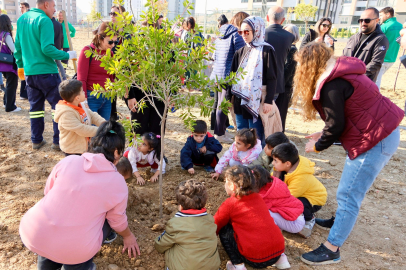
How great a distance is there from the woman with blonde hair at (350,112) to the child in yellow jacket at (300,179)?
0.58 metres

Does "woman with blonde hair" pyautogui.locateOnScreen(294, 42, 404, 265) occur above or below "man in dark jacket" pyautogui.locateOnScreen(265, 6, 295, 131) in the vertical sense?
below

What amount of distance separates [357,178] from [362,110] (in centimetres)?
54

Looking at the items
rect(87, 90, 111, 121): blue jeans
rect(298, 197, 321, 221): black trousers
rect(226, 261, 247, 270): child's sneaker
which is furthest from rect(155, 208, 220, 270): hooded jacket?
rect(87, 90, 111, 121): blue jeans

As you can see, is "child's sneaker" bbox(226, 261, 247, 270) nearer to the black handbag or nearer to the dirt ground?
the dirt ground

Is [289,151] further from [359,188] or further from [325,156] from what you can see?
[325,156]

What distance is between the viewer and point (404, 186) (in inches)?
160

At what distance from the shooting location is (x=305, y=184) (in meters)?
2.94

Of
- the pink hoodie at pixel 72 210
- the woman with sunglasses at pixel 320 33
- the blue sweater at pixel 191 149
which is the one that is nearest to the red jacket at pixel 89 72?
the blue sweater at pixel 191 149

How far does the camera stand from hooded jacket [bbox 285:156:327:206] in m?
2.92

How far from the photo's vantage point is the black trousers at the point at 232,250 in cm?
236

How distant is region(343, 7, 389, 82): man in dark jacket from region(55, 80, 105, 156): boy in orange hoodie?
420 cm

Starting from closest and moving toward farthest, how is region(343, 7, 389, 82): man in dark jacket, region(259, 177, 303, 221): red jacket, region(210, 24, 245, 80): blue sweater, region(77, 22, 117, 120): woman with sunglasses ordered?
1. region(259, 177, 303, 221): red jacket
2. region(77, 22, 117, 120): woman with sunglasses
3. region(343, 7, 389, 82): man in dark jacket
4. region(210, 24, 245, 80): blue sweater

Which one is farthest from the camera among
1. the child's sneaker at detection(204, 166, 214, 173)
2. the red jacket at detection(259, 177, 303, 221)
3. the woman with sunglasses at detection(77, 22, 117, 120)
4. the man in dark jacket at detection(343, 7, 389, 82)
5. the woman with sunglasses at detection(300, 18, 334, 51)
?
the woman with sunglasses at detection(300, 18, 334, 51)

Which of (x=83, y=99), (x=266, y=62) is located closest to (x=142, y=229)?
(x=83, y=99)
